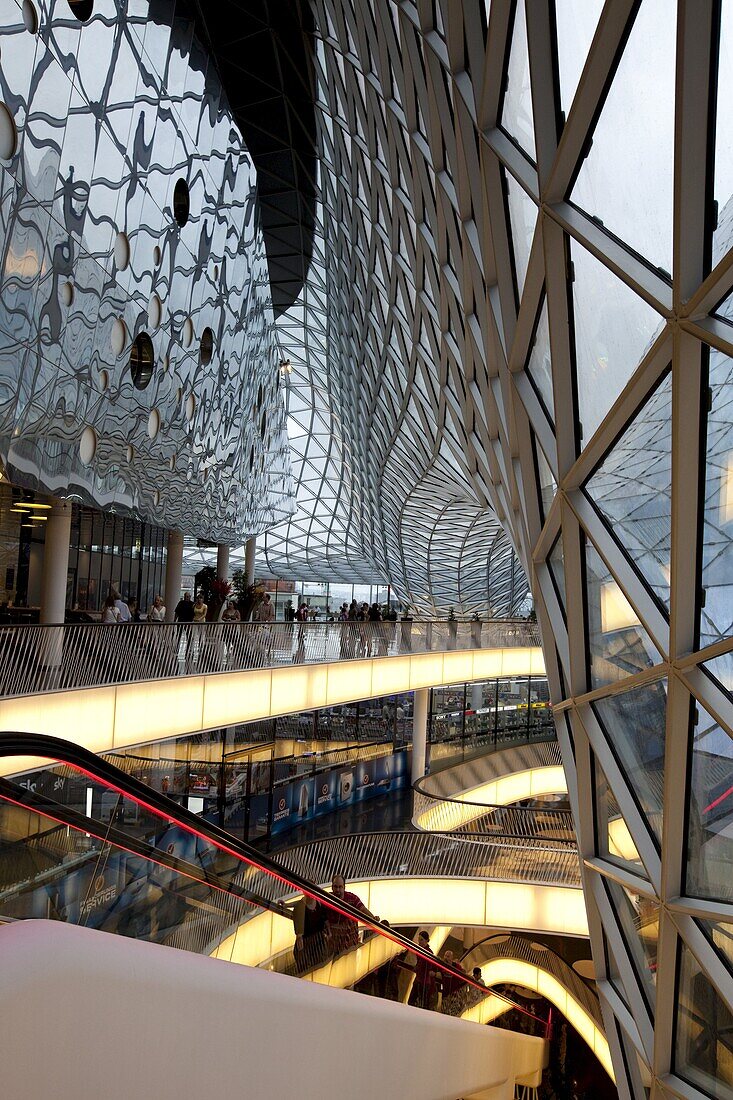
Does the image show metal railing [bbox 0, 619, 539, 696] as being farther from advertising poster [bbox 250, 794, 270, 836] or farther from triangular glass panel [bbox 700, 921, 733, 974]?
triangular glass panel [bbox 700, 921, 733, 974]

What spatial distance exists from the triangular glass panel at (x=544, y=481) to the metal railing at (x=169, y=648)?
8.82 m

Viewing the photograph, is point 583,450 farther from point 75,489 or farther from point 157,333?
point 157,333

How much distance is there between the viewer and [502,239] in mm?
12164

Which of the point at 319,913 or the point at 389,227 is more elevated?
the point at 389,227

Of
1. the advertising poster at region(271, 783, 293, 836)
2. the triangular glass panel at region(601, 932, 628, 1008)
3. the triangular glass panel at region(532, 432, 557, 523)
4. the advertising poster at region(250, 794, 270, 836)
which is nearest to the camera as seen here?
the triangular glass panel at region(532, 432, 557, 523)

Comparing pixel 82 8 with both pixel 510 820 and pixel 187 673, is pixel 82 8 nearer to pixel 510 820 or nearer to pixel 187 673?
pixel 187 673

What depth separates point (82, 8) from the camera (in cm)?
1781

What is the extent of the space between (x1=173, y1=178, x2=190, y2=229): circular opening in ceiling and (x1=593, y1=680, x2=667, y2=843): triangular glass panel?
2243 cm

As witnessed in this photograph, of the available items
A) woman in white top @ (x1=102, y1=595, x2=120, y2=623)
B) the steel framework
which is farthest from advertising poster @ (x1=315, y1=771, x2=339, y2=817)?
the steel framework

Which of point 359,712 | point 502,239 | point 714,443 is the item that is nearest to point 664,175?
point 714,443

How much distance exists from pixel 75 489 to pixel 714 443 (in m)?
18.2

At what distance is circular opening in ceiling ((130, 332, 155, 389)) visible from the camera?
80.6 feet

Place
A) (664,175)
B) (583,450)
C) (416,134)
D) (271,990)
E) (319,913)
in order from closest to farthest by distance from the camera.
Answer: (271,990) → (664,175) → (583,450) → (319,913) → (416,134)

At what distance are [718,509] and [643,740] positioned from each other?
3.44 metres
